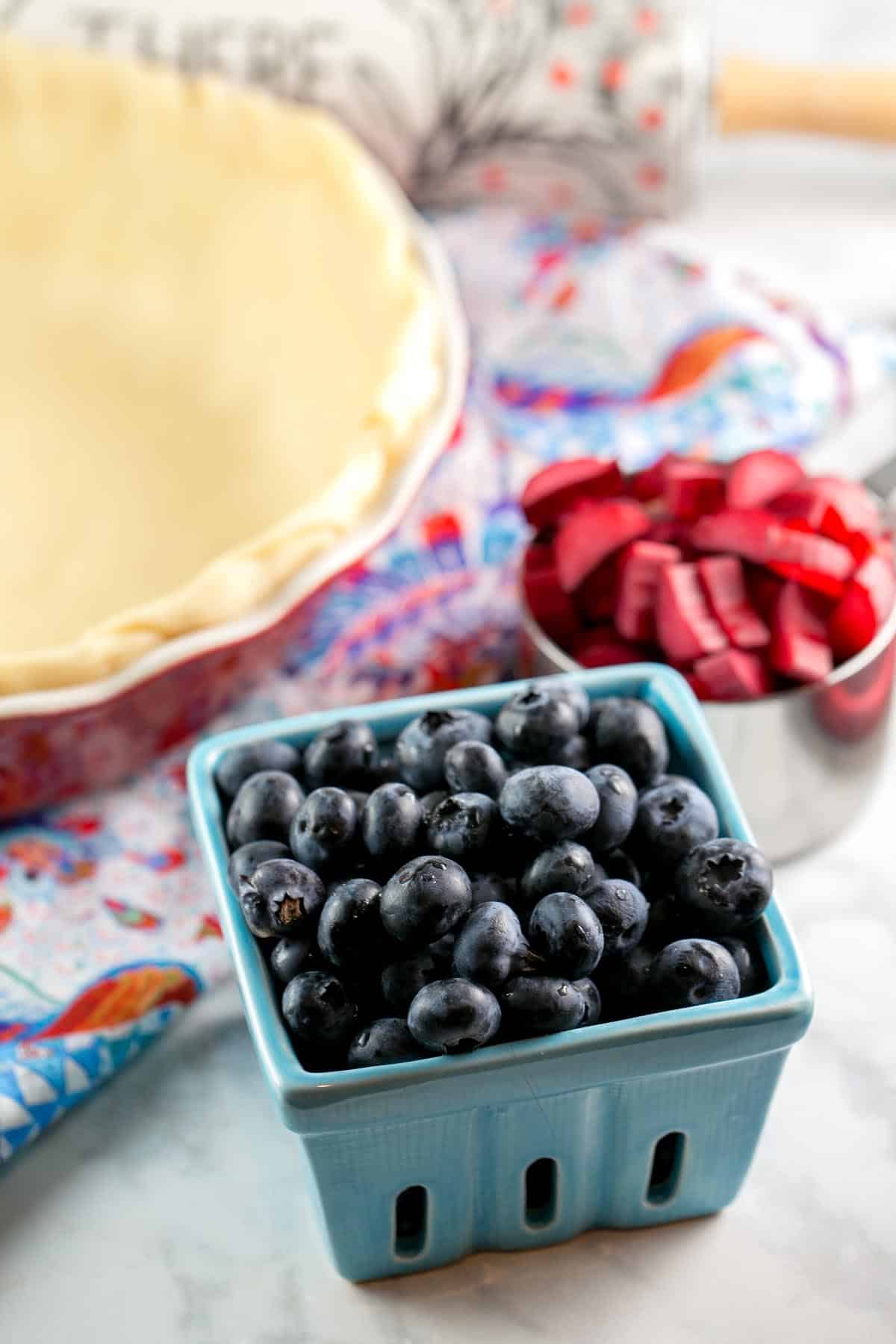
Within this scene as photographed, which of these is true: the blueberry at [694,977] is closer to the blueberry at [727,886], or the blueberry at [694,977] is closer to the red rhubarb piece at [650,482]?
the blueberry at [727,886]

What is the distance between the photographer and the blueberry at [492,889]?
20.3 inches

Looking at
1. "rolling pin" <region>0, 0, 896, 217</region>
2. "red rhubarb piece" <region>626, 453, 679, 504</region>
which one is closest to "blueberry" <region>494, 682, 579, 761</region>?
"red rhubarb piece" <region>626, 453, 679, 504</region>

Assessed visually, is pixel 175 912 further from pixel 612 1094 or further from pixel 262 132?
pixel 262 132

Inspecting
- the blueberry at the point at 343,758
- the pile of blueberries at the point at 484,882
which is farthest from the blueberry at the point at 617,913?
the blueberry at the point at 343,758

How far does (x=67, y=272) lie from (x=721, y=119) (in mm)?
483

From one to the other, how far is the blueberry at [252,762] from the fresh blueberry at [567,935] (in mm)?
131

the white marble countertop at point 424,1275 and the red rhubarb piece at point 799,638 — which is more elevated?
the red rhubarb piece at point 799,638

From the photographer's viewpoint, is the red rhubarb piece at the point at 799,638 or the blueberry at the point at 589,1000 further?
the red rhubarb piece at the point at 799,638

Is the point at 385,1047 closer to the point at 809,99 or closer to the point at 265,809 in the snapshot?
the point at 265,809

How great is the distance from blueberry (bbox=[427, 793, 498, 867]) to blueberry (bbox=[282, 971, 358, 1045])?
0.20ft

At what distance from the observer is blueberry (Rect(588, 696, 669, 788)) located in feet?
1.87

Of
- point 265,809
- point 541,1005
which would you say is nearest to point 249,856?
point 265,809

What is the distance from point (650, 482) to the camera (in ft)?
2.45

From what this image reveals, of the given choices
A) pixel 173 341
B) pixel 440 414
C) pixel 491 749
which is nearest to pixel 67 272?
pixel 173 341
